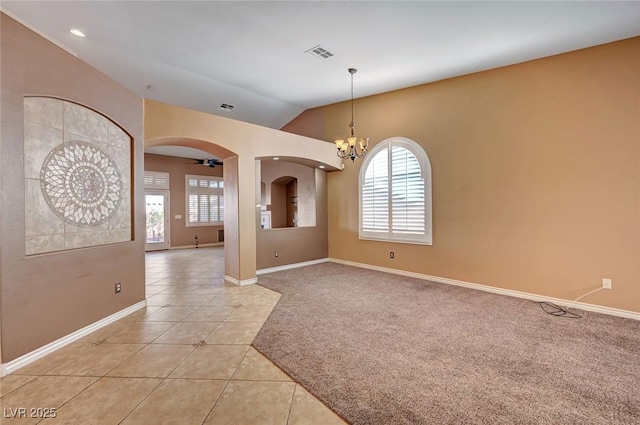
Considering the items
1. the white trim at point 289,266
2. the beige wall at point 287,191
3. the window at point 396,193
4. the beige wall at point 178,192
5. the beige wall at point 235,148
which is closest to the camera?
the beige wall at point 235,148

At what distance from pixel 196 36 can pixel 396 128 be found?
405 centimetres

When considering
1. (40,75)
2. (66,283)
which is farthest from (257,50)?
(66,283)

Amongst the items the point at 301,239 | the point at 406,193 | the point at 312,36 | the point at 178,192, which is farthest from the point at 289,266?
the point at 178,192

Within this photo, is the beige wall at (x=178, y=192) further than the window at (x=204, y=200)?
No

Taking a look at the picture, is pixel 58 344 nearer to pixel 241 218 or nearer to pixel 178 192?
pixel 241 218

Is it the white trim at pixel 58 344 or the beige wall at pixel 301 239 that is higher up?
the beige wall at pixel 301 239

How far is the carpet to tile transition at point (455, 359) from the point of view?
1.91 m

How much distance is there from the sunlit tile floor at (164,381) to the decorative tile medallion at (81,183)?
142 centimetres

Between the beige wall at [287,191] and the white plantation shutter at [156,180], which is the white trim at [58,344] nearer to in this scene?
the beige wall at [287,191]

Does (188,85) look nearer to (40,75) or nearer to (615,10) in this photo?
(40,75)

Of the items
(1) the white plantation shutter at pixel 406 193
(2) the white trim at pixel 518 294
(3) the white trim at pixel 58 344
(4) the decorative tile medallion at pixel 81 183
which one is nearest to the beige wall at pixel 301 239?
(2) the white trim at pixel 518 294

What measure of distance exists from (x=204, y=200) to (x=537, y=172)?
34.5ft

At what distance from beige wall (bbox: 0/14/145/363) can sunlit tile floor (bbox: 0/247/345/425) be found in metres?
0.30

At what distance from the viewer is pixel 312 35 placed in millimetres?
3822
